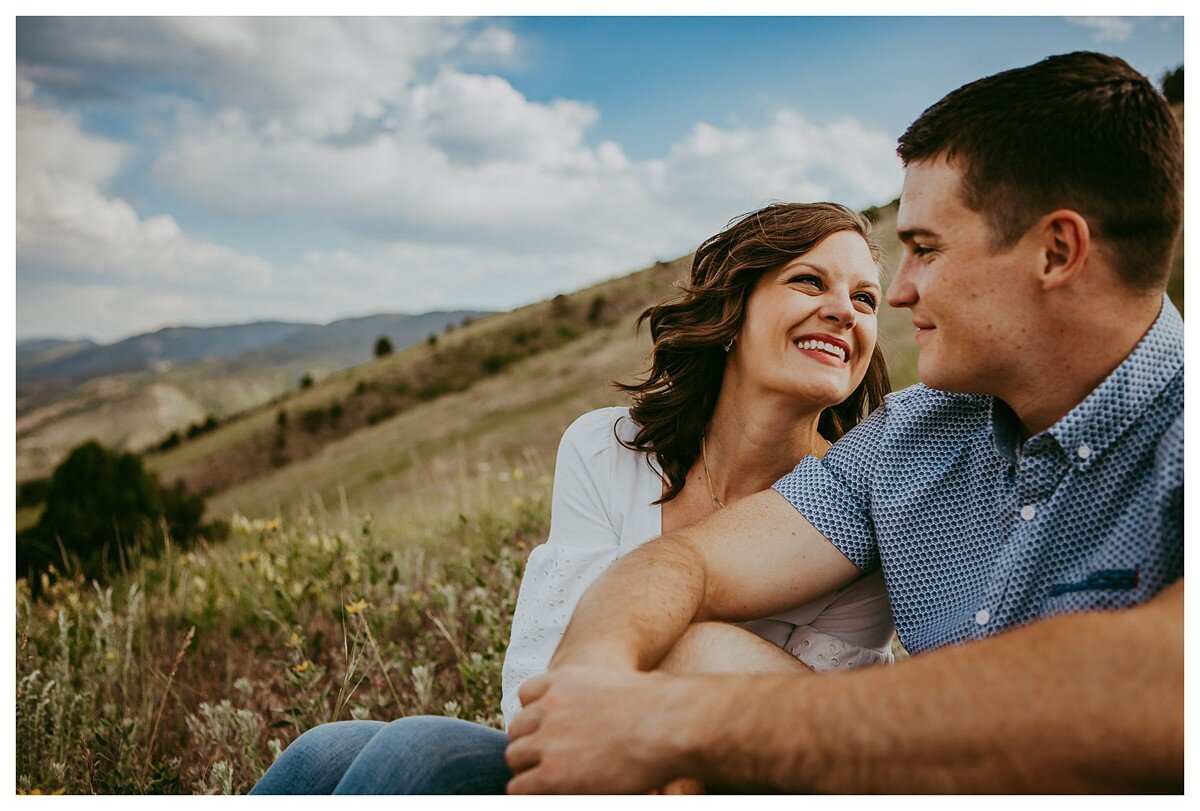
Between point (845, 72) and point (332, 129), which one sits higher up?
point (332, 129)

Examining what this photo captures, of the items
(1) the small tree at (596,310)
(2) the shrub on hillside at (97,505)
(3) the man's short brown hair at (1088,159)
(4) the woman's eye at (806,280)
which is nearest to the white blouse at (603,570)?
(4) the woman's eye at (806,280)

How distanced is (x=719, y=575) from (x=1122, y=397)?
95 cm

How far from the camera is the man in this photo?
4.40ft

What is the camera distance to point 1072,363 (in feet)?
5.67

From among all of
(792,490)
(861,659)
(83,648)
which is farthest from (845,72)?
(83,648)

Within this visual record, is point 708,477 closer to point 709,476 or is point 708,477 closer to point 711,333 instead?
point 709,476

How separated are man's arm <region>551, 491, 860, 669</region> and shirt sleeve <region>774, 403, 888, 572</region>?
29 millimetres

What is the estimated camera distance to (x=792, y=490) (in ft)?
7.07

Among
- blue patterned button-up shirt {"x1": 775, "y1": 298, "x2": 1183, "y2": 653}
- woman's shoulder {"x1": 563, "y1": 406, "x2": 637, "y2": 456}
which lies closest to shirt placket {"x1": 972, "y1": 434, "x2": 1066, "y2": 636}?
blue patterned button-up shirt {"x1": 775, "y1": 298, "x2": 1183, "y2": 653}

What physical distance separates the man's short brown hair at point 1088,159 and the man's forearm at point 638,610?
1.01 m

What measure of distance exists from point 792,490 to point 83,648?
4145 mm

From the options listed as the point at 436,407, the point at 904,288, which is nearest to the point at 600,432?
the point at 904,288
